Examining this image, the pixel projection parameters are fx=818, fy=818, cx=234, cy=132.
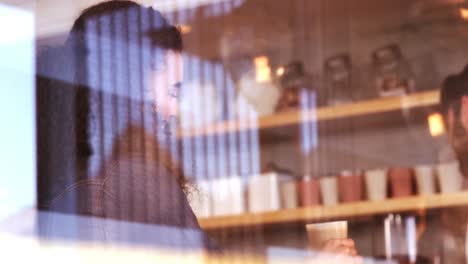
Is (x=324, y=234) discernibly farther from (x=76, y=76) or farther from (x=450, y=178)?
(x=450, y=178)

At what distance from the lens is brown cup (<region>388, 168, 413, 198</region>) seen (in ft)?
4.91

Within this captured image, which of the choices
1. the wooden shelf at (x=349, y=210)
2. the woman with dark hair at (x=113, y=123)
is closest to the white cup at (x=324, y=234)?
the woman with dark hair at (x=113, y=123)

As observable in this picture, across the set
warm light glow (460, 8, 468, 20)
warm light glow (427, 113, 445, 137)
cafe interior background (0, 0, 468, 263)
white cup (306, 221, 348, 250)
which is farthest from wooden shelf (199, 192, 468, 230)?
warm light glow (460, 8, 468, 20)

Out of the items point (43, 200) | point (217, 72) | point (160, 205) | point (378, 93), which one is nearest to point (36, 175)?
point (43, 200)

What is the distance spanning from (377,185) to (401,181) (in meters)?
0.05

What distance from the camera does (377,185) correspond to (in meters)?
1.52

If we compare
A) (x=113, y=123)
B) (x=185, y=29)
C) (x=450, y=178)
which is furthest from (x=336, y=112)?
(x=113, y=123)

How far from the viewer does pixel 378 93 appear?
158cm

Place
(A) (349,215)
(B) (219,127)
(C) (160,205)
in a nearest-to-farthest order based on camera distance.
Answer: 1. (C) (160,205)
2. (A) (349,215)
3. (B) (219,127)

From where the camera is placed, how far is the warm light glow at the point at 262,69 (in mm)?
1639

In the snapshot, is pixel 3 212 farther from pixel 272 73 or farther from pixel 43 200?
pixel 272 73

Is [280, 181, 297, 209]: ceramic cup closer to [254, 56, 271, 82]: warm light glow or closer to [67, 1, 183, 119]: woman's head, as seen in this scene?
[254, 56, 271, 82]: warm light glow

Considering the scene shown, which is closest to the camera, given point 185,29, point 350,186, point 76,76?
point 76,76

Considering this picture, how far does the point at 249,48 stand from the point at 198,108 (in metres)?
0.25
